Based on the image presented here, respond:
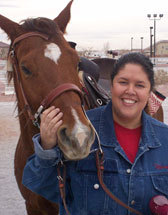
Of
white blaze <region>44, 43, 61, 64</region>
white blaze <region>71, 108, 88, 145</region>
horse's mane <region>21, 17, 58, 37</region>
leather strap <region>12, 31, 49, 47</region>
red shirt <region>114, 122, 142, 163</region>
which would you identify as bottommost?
red shirt <region>114, 122, 142, 163</region>

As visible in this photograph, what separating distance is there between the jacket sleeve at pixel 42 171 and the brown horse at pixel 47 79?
98 millimetres

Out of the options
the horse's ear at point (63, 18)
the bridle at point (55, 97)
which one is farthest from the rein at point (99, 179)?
the horse's ear at point (63, 18)

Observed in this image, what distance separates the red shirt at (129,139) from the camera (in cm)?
175

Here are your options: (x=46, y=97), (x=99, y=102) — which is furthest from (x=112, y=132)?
(x=99, y=102)

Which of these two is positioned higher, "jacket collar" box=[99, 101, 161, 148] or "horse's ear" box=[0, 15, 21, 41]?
"horse's ear" box=[0, 15, 21, 41]

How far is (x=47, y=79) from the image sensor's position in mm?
2008

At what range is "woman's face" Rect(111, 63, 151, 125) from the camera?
1.77 m

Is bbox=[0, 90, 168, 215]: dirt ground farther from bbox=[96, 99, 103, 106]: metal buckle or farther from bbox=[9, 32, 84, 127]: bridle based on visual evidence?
bbox=[96, 99, 103, 106]: metal buckle

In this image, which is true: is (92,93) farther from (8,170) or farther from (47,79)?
(8,170)

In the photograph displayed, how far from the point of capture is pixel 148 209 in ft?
5.57

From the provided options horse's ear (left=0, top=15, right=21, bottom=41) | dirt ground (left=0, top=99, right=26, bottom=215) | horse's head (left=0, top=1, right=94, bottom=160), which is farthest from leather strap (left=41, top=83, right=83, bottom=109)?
dirt ground (left=0, top=99, right=26, bottom=215)

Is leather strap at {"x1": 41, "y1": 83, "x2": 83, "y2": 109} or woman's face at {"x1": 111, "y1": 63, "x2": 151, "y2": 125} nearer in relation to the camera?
woman's face at {"x1": 111, "y1": 63, "x2": 151, "y2": 125}

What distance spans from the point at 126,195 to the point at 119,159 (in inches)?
8.2

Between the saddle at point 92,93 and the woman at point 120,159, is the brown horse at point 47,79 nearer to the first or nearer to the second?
the woman at point 120,159
